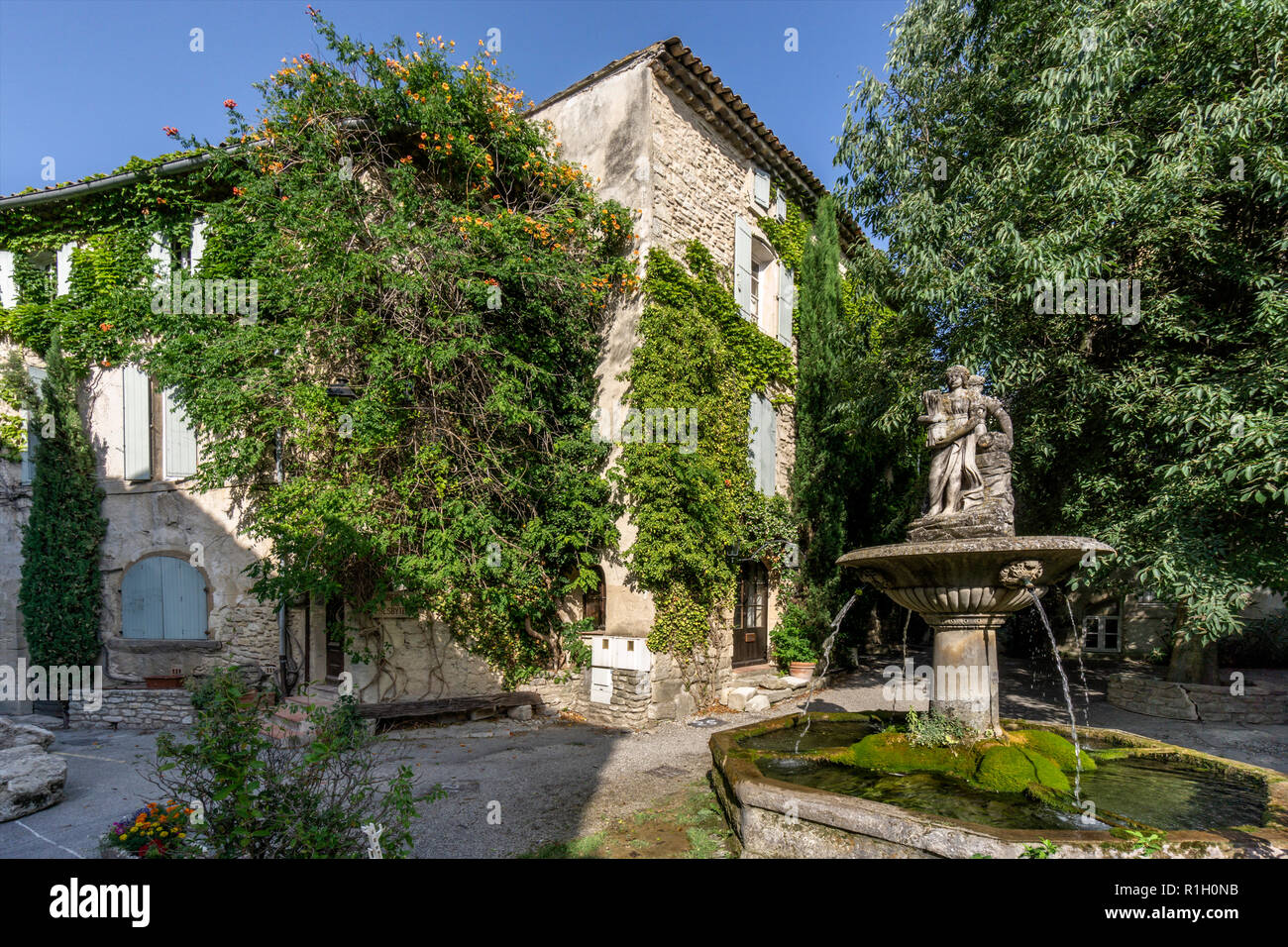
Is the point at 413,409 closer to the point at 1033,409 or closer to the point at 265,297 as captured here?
the point at 265,297

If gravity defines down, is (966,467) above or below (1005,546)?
above

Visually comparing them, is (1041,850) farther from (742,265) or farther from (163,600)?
(163,600)

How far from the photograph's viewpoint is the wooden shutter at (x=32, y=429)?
10.2 meters

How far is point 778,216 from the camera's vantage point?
40.3 feet

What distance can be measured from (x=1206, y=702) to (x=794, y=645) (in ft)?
17.6

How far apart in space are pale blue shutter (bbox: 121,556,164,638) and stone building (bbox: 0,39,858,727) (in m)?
0.02

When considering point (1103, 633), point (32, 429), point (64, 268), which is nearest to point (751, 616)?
point (1103, 633)

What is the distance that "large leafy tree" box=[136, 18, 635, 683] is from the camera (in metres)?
8.09

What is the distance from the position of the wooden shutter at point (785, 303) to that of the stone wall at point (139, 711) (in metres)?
10.8

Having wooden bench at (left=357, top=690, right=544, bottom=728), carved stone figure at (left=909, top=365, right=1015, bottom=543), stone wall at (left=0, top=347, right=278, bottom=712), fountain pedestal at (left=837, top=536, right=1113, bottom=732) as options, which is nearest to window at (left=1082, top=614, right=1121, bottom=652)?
fountain pedestal at (left=837, top=536, right=1113, bottom=732)

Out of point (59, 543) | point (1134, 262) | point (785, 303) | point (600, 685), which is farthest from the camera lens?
point (785, 303)

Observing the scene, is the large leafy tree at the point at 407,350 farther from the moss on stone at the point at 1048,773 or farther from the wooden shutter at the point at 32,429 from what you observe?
the moss on stone at the point at 1048,773

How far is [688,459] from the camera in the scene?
8984mm
